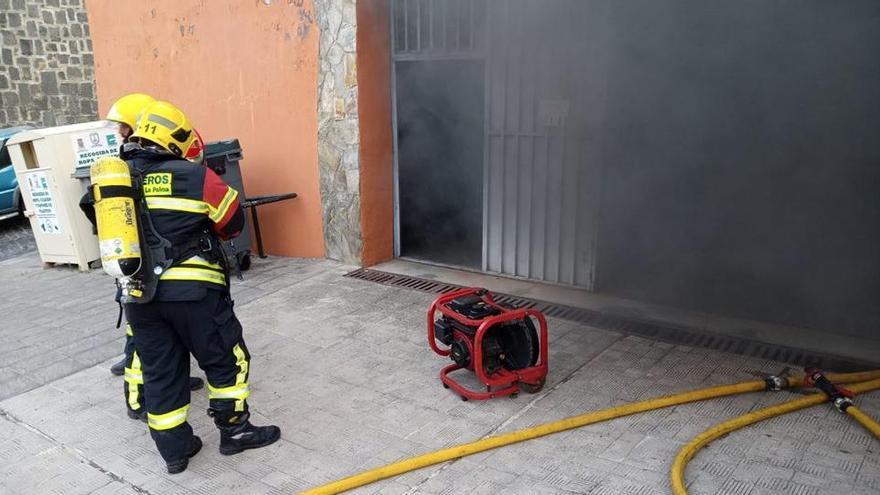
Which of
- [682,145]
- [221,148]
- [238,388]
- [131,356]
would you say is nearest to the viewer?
[238,388]

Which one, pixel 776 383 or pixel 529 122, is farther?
pixel 529 122

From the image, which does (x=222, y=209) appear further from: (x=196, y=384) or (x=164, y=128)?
(x=196, y=384)

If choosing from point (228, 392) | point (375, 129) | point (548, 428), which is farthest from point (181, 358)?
point (375, 129)

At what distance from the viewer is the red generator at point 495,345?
363 centimetres

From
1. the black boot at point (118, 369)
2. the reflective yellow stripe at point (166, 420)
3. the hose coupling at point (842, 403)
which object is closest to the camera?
the reflective yellow stripe at point (166, 420)

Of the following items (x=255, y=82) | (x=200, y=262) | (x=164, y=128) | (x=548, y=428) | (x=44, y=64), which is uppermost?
(x=44, y=64)

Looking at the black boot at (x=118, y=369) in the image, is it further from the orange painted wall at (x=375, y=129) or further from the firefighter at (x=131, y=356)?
the orange painted wall at (x=375, y=129)

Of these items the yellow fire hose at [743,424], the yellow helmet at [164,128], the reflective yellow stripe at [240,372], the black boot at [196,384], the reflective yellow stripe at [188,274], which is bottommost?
the black boot at [196,384]

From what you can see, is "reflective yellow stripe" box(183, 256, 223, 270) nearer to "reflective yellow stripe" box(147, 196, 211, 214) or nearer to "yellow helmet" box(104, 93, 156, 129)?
"reflective yellow stripe" box(147, 196, 211, 214)

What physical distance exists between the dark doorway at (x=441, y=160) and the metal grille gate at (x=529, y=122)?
0.24 meters

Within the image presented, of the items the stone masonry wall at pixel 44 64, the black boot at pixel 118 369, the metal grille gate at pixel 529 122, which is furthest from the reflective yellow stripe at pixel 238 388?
the stone masonry wall at pixel 44 64

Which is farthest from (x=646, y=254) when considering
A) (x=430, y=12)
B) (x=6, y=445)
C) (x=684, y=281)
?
(x=6, y=445)

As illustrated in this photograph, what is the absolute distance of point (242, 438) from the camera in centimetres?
334

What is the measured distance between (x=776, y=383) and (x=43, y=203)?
7029 millimetres
